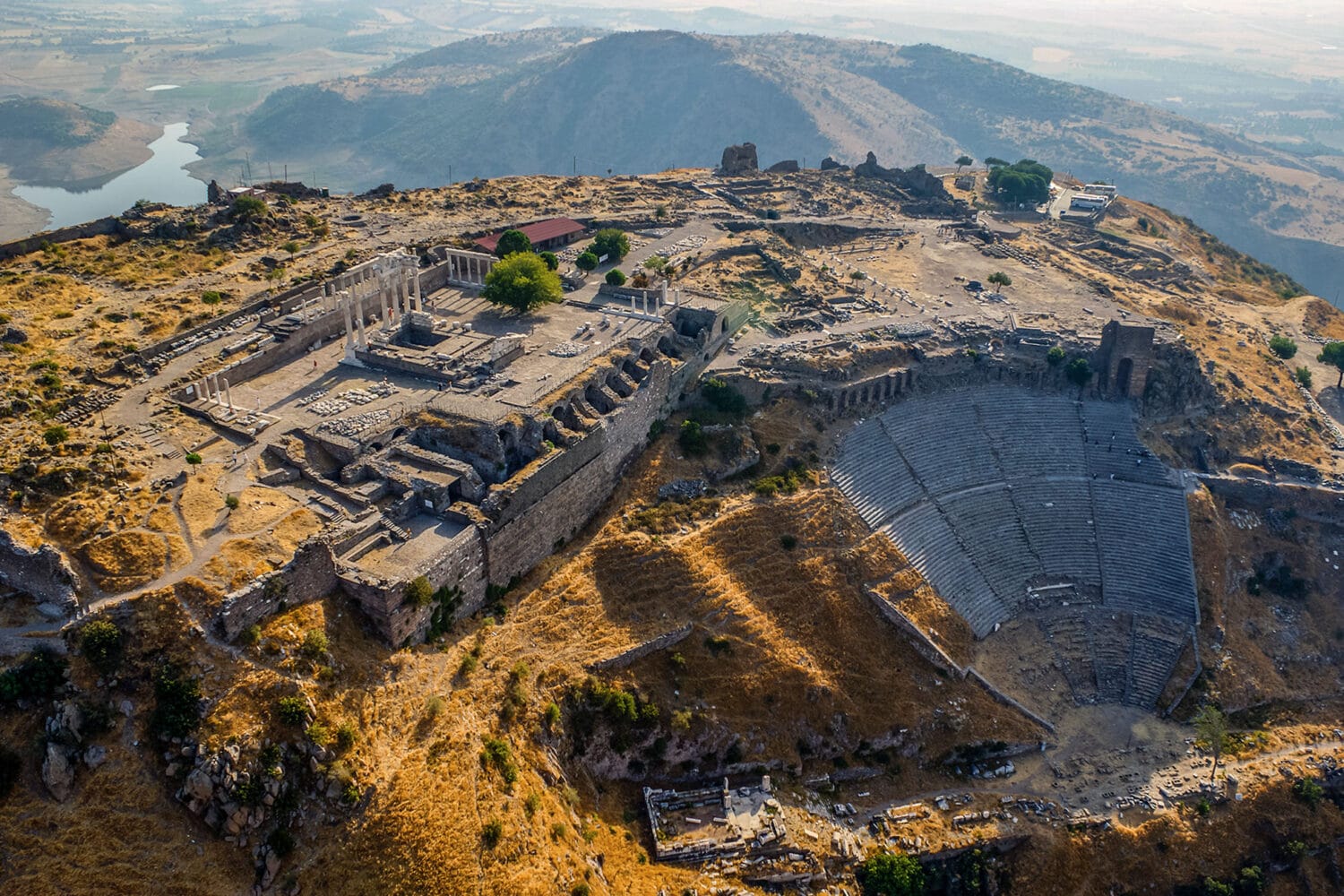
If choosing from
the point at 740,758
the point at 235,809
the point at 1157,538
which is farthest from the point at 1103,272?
the point at 235,809

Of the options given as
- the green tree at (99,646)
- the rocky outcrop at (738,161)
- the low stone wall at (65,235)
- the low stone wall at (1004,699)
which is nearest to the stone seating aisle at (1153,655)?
the low stone wall at (1004,699)

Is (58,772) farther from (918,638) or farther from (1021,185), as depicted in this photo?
(1021,185)

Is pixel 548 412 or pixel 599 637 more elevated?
pixel 548 412

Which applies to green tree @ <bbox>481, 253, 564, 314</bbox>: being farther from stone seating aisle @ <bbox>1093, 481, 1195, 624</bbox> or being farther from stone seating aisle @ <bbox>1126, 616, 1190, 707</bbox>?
stone seating aisle @ <bbox>1126, 616, 1190, 707</bbox>

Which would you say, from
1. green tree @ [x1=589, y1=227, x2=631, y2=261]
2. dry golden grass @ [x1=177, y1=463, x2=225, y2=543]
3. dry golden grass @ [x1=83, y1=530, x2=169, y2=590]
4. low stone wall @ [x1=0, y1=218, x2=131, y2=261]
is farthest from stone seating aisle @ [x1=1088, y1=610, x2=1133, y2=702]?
low stone wall @ [x1=0, y1=218, x2=131, y2=261]

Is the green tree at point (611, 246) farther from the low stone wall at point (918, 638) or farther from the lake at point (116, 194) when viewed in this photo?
the lake at point (116, 194)

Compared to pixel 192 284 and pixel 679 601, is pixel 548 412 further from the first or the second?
pixel 192 284
